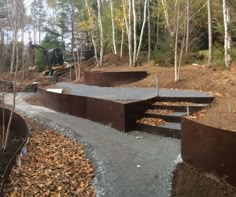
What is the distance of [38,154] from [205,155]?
307cm

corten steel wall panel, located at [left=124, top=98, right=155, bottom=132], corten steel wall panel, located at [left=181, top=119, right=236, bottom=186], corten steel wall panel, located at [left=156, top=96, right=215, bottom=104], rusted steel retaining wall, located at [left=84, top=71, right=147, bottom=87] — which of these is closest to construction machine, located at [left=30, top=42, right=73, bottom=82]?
rusted steel retaining wall, located at [left=84, top=71, right=147, bottom=87]

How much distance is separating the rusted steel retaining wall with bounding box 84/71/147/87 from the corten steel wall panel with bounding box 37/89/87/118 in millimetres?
3652

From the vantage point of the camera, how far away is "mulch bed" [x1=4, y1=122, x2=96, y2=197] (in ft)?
15.2

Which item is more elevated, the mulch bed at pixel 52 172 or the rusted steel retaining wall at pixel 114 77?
the rusted steel retaining wall at pixel 114 77

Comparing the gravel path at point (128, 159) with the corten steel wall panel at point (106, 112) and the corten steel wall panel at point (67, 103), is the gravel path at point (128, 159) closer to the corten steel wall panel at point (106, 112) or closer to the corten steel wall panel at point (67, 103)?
the corten steel wall panel at point (106, 112)

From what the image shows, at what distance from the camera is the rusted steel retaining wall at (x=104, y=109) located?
7.91m

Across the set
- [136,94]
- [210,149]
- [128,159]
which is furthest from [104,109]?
[210,149]

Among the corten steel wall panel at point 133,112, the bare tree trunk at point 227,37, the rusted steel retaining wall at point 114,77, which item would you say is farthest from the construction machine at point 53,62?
the corten steel wall panel at point 133,112

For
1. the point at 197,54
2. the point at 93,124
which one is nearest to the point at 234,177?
the point at 93,124

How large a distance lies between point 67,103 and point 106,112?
98.0 inches

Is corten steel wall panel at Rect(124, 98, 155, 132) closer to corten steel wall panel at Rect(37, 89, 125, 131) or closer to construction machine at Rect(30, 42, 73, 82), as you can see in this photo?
corten steel wall panel at Rect(37, 89, 125, 131)

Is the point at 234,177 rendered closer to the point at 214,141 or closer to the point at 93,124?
the point at 214,141

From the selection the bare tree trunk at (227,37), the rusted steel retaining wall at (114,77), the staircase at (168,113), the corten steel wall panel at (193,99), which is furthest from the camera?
the rusted steel retaining wall at (114,77)

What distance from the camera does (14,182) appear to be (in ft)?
15.7
